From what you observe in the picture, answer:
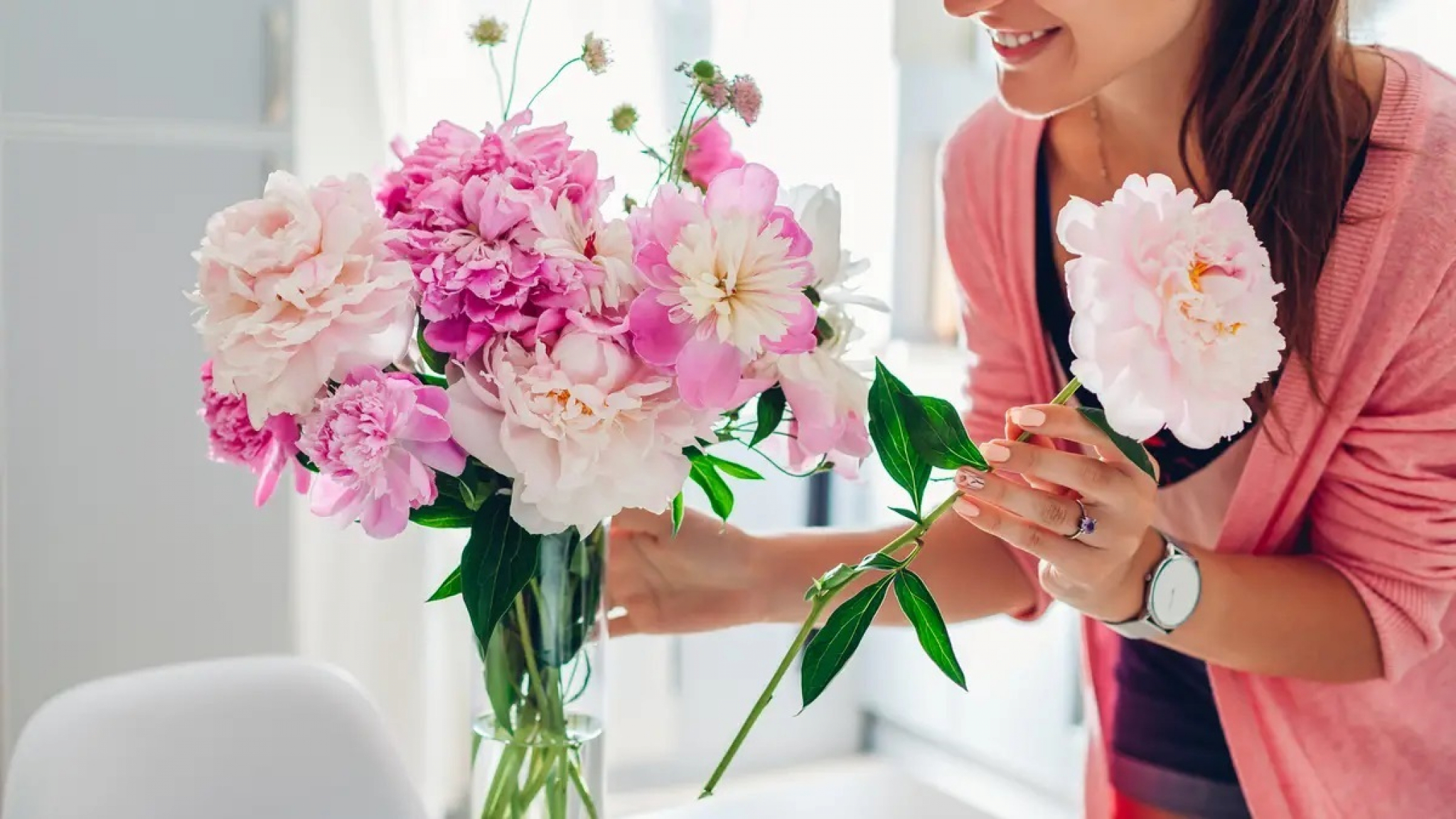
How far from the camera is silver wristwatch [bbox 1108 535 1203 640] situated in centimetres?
92

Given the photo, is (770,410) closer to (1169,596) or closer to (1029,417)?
(1029,417)

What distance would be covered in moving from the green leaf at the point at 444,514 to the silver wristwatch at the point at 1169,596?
0.49m

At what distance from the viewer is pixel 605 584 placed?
Result: 733 millimetres

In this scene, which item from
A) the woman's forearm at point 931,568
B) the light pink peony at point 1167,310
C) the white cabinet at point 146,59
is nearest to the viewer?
the light pink peony at point 1167,310

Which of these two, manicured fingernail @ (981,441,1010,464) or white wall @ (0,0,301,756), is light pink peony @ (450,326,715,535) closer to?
manicured fingernail @ (981,441,1010,464)

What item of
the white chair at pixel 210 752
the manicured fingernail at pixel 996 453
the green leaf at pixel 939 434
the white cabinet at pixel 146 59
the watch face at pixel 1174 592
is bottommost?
the white chair at pixel 210 752

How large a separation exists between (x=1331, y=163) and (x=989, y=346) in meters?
0.35

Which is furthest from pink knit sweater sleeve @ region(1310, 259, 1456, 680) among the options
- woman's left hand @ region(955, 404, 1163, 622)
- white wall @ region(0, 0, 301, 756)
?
white wall @ region(0, 0, 301, 756)

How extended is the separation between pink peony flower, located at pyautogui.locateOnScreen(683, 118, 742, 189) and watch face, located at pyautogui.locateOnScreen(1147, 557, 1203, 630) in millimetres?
419

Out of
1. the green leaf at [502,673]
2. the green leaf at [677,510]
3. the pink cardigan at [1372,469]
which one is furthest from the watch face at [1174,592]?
the green leaf at [502,673]

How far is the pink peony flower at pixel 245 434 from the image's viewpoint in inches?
25.6

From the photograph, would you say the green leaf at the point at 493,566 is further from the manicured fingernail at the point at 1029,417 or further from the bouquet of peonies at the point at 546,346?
the manicured fingernail at the point at 1029,417

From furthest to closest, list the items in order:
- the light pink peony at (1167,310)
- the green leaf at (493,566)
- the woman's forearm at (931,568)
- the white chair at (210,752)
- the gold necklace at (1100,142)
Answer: the gold necklace at (1100,142) < the woman's forearm at (931,568) < the white chair at (210,752) < the green leaf at (493,566) < the light pink peony at (1167,310)

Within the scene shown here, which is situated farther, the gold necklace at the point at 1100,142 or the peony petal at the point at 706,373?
the gold necklace at the point at 1100,142
